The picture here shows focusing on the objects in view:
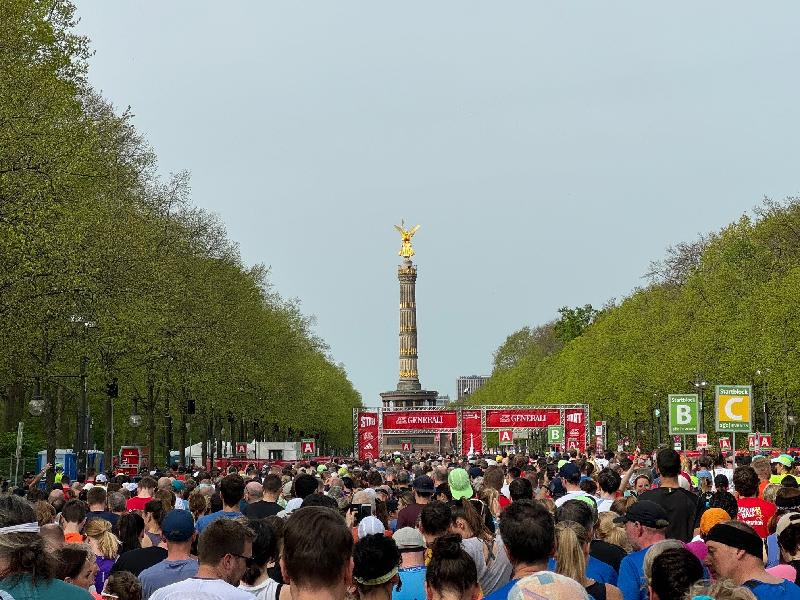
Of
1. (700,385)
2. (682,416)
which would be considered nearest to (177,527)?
(682,416)

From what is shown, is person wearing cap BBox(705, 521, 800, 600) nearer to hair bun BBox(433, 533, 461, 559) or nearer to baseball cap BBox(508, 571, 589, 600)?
hair bun BBox(433, 533, 461, 559)

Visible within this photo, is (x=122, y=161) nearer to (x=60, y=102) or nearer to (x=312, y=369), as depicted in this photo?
(x=60, y=102)

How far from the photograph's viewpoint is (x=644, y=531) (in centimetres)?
955

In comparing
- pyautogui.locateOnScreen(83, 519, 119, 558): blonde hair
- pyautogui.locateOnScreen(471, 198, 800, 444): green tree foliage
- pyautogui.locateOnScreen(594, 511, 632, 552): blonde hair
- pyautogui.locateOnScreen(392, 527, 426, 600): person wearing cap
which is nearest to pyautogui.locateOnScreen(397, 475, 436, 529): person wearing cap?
pyautogui.locateOnScreen(594, 511, 632, 552): blonde hair

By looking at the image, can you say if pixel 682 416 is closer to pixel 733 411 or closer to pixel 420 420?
pixel 733 411

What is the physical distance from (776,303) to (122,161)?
88.3ft

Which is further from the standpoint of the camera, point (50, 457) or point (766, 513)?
point (50, 457)

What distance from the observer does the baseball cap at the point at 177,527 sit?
9523 mm

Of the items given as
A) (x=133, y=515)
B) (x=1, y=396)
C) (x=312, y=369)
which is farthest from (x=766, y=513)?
(x=312, y=369)

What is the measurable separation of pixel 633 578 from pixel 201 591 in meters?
2.85

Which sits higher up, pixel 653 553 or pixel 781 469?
pixel 781 469

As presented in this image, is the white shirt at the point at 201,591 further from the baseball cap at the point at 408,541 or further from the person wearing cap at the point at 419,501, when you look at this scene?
the person wearing cap at the point at 419,501

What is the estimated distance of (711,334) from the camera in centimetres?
6856

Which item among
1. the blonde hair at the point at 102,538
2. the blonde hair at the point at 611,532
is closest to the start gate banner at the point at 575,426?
the blonde hair at the point at 611,532
